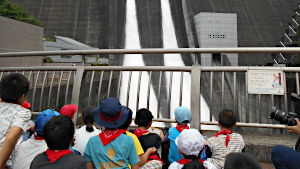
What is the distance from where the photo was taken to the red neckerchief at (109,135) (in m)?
2.00

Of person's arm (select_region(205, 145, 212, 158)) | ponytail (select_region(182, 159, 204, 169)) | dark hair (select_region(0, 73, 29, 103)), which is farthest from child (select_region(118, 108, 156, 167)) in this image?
dark hair (select_region(0, 73, 29, 103))

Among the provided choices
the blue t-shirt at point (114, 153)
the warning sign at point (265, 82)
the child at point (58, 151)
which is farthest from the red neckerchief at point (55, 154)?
the warning sign at point (265, 82)

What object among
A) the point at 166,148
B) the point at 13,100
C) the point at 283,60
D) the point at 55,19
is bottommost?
the point at 166,148

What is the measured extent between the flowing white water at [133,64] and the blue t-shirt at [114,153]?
32.9 feet

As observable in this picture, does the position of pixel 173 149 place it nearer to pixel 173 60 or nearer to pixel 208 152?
pixel 208 152

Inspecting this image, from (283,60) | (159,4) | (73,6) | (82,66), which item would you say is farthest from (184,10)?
(82,66)

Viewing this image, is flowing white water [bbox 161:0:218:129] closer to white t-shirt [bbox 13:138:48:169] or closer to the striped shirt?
the striped shirt

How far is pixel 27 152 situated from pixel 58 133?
0.69m

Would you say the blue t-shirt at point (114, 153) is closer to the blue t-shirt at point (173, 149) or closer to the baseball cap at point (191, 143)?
the baseball cap at point (191, 143)

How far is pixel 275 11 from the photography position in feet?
81.5

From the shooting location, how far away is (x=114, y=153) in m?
1.99

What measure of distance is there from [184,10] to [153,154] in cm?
2133

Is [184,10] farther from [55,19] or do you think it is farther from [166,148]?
[166,148]

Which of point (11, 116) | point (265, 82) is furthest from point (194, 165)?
point (265, 82)
